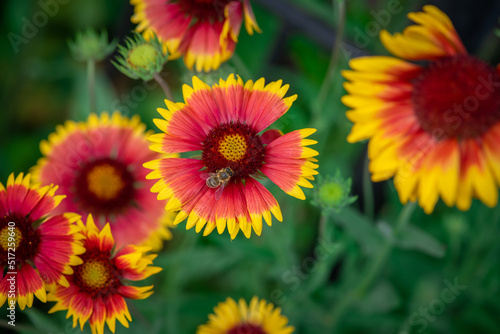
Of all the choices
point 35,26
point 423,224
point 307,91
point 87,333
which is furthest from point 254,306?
point 35,26

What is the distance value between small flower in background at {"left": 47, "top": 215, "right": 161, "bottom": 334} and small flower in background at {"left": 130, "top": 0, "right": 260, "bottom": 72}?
317mm

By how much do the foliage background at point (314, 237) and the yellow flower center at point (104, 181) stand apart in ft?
0.61

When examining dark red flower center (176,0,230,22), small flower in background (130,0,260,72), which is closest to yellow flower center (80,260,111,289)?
small flower in background (130,0,260,72)

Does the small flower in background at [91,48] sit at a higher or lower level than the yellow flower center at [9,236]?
higher

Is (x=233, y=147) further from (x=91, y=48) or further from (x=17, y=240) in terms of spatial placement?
(x=91, y=48)

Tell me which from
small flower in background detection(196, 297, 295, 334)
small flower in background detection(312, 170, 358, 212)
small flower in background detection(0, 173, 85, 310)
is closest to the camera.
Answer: small flower in background detection(0, 173, 85, 310)

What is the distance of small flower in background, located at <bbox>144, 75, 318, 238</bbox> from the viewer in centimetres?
59

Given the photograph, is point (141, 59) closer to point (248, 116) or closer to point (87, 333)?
point (248, 116)

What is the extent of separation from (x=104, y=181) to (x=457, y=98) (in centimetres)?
74

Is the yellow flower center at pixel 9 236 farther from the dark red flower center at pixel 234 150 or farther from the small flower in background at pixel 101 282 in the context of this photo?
the dark red flower center at pixel 234 150

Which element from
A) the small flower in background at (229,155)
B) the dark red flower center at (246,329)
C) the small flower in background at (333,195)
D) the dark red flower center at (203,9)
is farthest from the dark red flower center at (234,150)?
the dark red flower center at (246,329)

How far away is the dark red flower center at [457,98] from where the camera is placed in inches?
24.9

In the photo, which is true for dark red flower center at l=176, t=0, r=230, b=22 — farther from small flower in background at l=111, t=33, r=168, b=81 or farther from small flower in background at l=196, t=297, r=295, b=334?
small flower in background at l=196, t=297, r=295, b=334

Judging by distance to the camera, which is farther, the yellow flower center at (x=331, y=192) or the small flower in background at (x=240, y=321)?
the small flower in background at (x=240, y=321)
